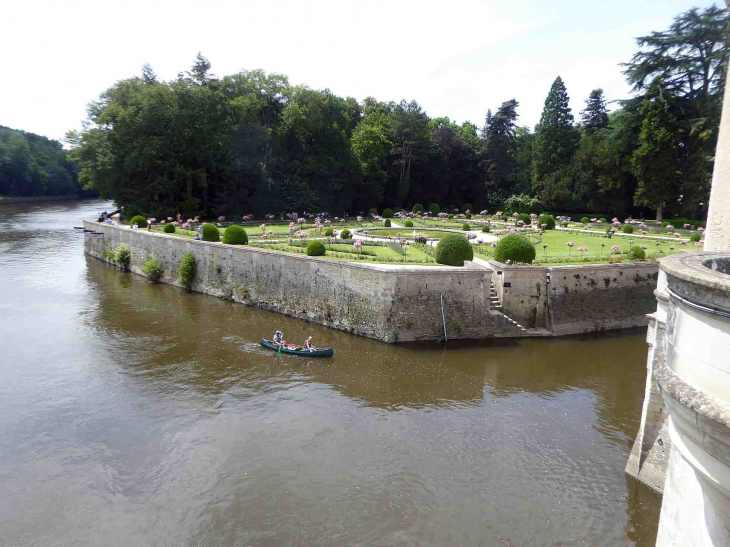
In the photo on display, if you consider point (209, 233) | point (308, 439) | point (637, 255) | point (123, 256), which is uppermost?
point (209, 233)

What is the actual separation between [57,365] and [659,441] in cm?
1816

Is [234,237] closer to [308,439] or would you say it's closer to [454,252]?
[454,252]

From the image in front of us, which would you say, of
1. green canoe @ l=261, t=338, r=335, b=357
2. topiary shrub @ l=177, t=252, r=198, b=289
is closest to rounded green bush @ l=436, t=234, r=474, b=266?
green canoe @ l=261, t=338, r=335, b=357

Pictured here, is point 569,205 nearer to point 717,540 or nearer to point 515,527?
point 515,527

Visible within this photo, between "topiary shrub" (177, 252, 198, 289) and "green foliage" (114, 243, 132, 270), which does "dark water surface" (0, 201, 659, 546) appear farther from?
"green foliage" (114, 243, 132, 270)

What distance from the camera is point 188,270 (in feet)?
88.8

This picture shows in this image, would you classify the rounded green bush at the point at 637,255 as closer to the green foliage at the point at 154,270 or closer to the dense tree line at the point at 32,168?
the green foliage at the point at 154,270

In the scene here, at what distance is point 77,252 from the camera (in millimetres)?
38625

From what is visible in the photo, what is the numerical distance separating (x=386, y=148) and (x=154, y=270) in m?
32.6

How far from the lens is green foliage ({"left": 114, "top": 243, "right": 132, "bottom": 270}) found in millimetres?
32656

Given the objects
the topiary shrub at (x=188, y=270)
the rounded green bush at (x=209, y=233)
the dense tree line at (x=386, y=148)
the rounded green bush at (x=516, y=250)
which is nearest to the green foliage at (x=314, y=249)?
the rounded green bush at (x=209, y=233)

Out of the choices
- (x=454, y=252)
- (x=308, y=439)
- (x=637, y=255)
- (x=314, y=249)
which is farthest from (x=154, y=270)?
(x=637, y=255)

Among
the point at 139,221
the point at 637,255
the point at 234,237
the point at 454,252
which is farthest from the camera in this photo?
the point at 139,221

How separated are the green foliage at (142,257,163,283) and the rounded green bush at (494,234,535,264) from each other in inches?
790
